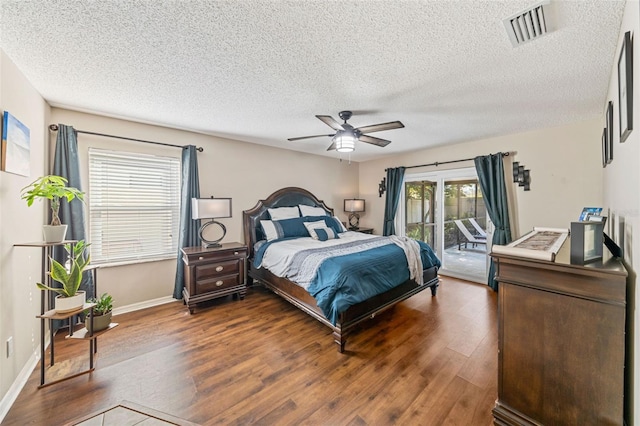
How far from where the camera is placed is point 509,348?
1.46 meters

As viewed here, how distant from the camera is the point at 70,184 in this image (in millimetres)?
2719

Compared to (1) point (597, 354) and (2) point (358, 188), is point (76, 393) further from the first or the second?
(2) point (358, 188)

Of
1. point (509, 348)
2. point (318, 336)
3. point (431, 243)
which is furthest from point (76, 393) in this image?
point (431, 243)

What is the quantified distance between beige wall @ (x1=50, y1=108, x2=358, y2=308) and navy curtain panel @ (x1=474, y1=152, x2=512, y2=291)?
9.36 ft

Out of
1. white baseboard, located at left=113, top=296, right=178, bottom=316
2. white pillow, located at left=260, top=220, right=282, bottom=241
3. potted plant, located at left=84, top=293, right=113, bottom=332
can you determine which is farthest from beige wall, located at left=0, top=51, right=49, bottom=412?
white pillow, located at left=260, top=220, right=282, bottom=241

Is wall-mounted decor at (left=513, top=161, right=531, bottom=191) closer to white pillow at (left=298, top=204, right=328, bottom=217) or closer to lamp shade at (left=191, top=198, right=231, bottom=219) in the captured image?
white pillow at (left=298, top=204, right=328, bottom=217)

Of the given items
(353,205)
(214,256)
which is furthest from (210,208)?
(353,205)

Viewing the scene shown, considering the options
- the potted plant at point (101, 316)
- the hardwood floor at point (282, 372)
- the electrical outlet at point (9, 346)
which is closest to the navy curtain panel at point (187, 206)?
the hardwood floor at point (282, 372)

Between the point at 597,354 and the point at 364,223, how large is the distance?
5.03 m

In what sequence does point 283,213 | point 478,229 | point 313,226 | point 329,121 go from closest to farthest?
point 329,121
point 313,226
point 283,213
point 478,229

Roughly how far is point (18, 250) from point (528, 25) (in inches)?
155

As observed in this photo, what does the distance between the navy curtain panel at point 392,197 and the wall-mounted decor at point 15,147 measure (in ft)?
17.2

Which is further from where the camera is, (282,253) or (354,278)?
(282,253)

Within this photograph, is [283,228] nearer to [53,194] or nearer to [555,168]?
[53,194]
